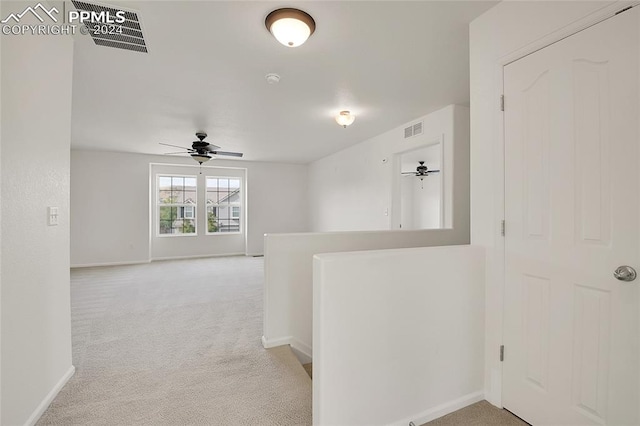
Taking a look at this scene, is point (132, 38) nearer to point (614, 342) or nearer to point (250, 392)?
point (250, 392)

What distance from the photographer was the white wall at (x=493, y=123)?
1.75 metres

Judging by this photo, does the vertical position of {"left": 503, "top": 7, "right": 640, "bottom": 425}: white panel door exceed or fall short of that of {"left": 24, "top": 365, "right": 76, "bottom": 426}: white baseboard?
it exceeds it

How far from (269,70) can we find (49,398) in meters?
3.02

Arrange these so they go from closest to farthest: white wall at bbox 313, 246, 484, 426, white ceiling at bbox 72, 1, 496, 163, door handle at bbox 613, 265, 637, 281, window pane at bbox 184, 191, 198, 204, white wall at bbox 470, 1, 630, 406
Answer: door handle at bbox 613, 265, 637, 281
white wall at bbox 313, 246, 484, 426
white wall at bbox 470, 1, 630, 406
white ceiling at bbox 72, 1, 496, 163
window pane at bbox 184, 191, 198, 204

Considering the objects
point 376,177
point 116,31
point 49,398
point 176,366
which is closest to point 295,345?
point 176,366

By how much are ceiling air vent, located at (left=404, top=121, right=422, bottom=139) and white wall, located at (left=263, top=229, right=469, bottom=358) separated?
2.32m

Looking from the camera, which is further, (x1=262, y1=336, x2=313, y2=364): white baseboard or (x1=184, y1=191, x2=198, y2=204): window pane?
(x1=184, y1=191, x2=198, y2=204): window pane

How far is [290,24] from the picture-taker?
1977 millimetres

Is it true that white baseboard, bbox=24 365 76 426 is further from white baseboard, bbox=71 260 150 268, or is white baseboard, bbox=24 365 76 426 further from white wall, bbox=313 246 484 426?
white baseboard, bbox=71 260 150 268

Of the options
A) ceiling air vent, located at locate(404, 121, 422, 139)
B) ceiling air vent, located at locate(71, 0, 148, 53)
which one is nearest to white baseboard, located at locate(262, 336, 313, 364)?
ceiling air vent, located at locate(71, 0, 148, 53)

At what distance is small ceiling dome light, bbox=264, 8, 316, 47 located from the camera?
1940 mm

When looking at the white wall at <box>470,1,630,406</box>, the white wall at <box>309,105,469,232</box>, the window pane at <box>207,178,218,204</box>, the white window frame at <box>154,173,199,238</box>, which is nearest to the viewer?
the white wall at <box>470,1,630,406</box>

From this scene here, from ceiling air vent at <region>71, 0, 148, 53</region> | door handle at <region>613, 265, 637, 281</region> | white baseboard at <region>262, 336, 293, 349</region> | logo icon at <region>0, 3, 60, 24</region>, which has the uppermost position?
ceiling air vent at <region>71, 0, 148, 53</region>

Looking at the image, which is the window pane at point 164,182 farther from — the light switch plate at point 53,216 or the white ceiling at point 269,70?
the light switch plate at point 53,216
